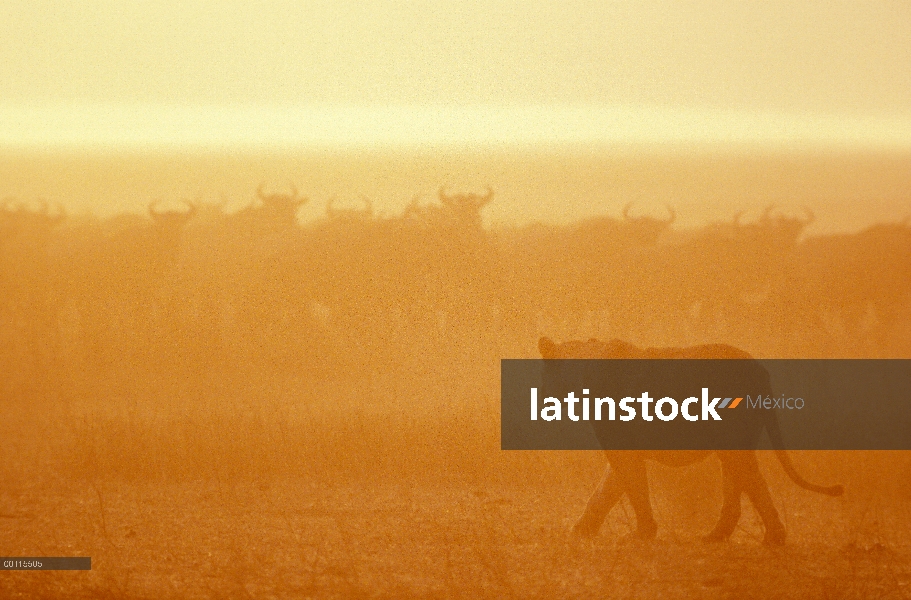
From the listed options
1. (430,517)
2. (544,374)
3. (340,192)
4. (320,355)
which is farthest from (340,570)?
(340,192)

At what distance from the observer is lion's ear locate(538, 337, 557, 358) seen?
99.6 inches

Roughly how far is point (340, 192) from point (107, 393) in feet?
Answer: 3.58

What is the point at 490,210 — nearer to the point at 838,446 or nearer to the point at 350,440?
the point at 350,440

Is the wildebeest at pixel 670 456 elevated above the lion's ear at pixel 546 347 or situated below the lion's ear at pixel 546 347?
below

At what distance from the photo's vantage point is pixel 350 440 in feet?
8.41

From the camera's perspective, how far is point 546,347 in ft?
8.30

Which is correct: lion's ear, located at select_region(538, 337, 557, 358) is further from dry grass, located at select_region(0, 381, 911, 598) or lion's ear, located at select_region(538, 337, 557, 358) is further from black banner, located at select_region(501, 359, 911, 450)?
dry grass, located at select_region(0, 381, 911, 598)

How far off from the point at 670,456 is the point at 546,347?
58 cm

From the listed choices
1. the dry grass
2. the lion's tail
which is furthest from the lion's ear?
the lion's tail

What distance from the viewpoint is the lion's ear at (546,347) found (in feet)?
8.30

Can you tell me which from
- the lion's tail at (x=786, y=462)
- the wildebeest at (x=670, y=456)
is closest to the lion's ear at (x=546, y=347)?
the wildebeest at (x=670, y=456)

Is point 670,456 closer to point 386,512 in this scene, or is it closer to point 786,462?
point 786,462

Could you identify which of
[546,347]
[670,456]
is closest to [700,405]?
[670,456]

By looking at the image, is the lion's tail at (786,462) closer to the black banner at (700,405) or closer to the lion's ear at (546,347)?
the black banner at (700,405)
